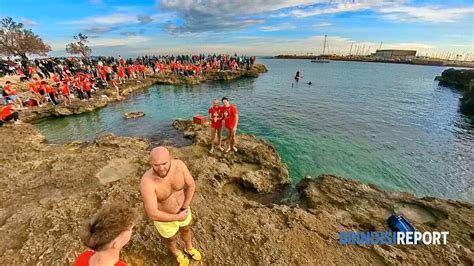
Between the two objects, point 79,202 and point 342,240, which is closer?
point 342,240

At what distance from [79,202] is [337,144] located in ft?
36.6

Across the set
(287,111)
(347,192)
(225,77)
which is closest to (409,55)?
(225,77)

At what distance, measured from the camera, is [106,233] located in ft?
5.32

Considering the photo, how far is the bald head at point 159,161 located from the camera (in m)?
2.57

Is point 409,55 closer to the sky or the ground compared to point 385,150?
closer to the sky

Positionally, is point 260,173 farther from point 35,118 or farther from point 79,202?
point 35,118

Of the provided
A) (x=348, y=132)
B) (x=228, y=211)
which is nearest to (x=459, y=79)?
(x=348, y=132)

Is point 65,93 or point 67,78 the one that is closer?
point 65,93

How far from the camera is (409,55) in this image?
137750 millimetres

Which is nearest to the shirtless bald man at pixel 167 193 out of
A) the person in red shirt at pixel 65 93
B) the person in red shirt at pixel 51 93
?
the person in red shirt at pixel 65 93

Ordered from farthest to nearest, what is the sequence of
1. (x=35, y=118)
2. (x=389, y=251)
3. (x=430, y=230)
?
(x=35, y=118)
(x=430, y=230)
(x=389, y=251)

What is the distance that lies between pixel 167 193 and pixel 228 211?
8.03ft

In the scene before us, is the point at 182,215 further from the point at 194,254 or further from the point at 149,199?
the point at 194,254

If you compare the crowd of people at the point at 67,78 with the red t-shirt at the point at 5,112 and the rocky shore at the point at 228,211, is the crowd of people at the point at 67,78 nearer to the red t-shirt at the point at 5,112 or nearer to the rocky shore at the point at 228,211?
the red t-shirt at the point at 5,112
